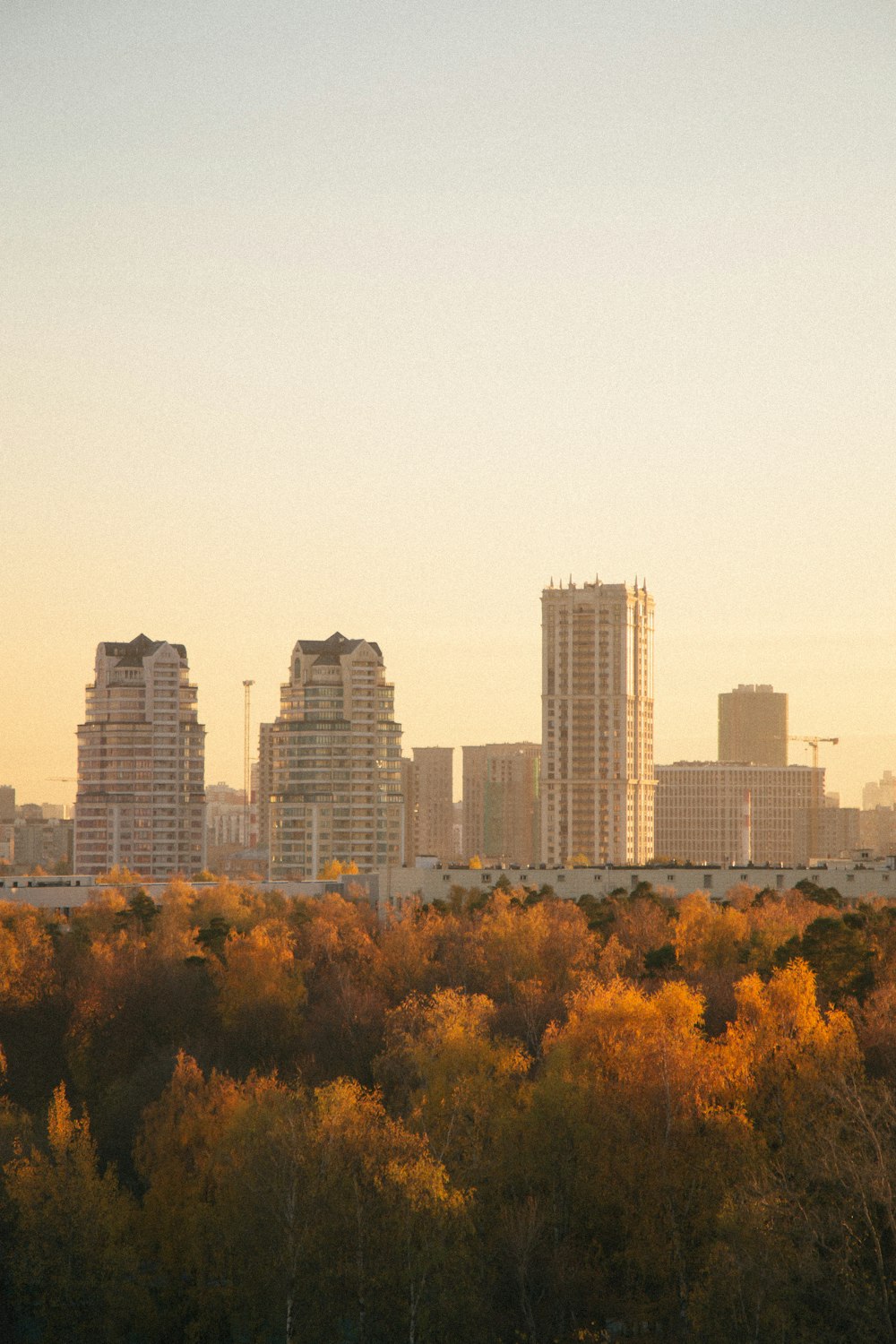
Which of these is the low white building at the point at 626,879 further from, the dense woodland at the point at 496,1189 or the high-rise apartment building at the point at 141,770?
the high-rise apartment building at the point at 141,770

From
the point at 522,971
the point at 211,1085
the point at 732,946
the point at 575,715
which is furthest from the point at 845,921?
the point at 575,715

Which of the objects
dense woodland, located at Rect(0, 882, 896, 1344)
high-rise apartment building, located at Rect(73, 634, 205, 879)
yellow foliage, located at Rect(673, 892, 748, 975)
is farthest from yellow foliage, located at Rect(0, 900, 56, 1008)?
high-rise apartment building, located at Rect(73, 634, 205, 879)

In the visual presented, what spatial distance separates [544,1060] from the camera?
52.6 m

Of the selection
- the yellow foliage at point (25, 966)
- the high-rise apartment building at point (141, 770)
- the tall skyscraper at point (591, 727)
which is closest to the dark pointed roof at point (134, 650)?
the high-rise apartment building at point (141, 770)

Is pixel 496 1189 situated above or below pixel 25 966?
below

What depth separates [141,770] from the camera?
17325 centimetres

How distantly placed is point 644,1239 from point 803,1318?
36.3 feet

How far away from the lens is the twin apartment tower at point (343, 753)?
16400cm

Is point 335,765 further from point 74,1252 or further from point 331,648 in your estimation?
point 74,1252

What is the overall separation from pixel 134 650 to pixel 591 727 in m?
47.0

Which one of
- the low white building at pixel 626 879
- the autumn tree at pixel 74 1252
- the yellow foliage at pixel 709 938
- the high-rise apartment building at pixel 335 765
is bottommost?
the autumn tree at pixel 74 1252

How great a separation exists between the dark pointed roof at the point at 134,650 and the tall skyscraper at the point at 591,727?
38967 mm

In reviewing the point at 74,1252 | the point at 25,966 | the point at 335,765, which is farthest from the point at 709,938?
the point at 335,765

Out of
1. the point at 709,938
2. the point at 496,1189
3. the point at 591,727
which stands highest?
the point at 591,727
